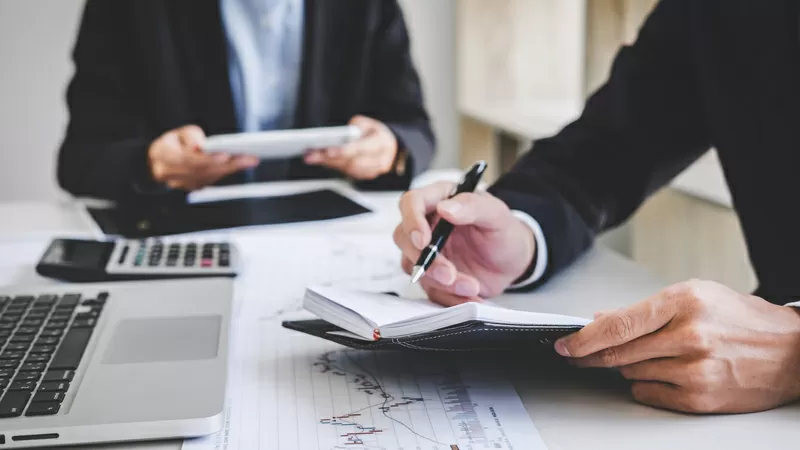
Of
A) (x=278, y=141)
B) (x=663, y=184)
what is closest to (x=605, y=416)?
(x=663, y=184)

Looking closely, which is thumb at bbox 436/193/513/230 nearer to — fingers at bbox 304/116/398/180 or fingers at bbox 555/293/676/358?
fingers at bbox 555/293/676/358

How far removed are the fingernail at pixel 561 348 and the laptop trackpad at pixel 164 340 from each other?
0.27m

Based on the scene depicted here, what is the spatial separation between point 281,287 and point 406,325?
34cm

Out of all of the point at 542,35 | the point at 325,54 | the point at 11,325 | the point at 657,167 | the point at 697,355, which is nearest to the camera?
the point at 697,355

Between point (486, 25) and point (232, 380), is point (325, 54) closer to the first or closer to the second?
point (486, 25)

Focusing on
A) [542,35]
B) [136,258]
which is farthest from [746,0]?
[542,35]

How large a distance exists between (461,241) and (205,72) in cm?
105

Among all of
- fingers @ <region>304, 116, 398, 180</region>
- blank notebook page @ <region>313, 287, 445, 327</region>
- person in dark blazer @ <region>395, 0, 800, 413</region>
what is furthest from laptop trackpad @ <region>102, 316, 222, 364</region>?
fingers @ <region>304, 116, 398, 180</region>

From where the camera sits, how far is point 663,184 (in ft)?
3.38

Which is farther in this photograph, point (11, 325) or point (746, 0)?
point (746, 0)

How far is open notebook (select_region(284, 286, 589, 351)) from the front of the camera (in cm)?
54

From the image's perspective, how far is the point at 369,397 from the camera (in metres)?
0.59

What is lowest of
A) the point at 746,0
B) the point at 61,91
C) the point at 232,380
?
the point at 61,91

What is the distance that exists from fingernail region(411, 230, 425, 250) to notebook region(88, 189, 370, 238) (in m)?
0.45
